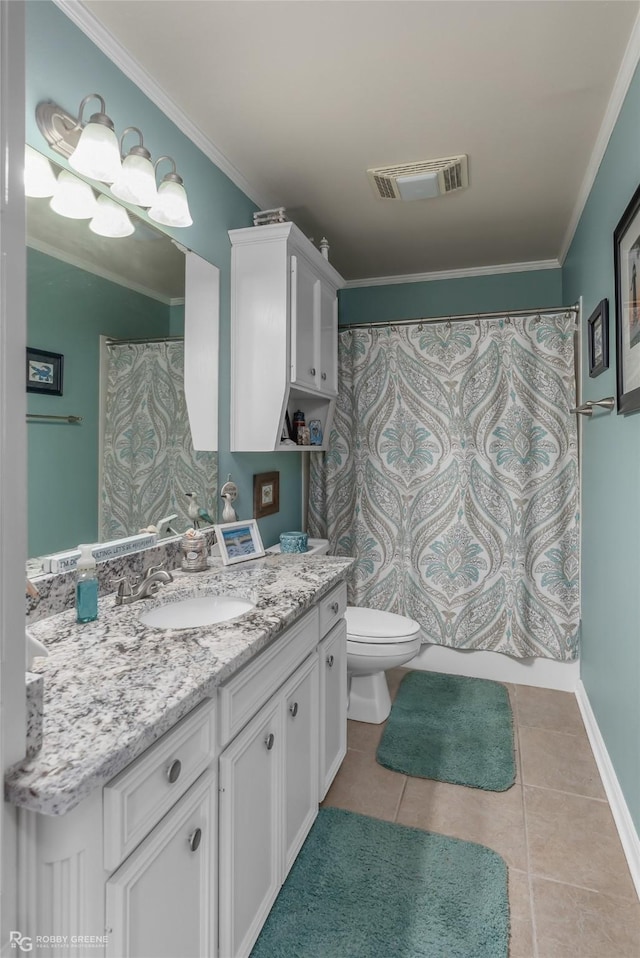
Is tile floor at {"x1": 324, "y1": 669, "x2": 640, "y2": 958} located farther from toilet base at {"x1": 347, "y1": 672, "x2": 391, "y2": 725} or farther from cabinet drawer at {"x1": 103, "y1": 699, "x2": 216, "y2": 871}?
cabinet drawer at {"x1": 103, "y1": 699, "x2": 216, "y2": 871}

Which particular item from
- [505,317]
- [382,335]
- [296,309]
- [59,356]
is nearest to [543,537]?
[505,317]

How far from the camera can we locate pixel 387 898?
149cm

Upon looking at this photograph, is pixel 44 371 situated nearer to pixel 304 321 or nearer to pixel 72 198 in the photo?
pixel 72 198

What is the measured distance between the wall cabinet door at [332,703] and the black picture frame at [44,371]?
1.13 metres

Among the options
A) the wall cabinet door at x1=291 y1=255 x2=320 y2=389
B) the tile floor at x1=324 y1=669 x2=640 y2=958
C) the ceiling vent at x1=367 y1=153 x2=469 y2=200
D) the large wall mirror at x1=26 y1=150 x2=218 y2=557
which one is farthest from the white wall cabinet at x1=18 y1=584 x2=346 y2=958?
the ceiling vent at x1=367 y1=153 x2=469 y2=200

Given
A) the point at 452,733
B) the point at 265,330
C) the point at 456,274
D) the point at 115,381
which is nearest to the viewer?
the point at 115,381

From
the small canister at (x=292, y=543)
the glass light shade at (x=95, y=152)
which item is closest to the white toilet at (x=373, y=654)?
the small canister at (x=292, y=543)

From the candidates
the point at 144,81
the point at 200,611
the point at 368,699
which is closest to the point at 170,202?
the point at 144,81

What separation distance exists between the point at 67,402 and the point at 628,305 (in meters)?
1.71

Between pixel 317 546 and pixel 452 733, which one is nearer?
pixel 452 733

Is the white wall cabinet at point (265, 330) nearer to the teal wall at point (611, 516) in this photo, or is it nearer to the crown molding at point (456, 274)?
the crown molding at point (456, 274)

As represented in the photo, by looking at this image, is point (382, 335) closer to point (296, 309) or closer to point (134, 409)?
point (296, 309)

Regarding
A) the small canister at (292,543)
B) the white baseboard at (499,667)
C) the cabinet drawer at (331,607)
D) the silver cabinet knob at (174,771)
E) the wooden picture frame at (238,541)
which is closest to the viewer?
the silver cabinet knob at (174,771)

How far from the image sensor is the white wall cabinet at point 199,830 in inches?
28.8
